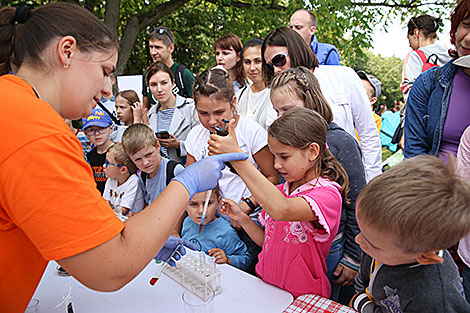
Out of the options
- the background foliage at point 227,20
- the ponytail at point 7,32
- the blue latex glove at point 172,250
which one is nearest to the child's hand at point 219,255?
the blue latex glove at point 172,250

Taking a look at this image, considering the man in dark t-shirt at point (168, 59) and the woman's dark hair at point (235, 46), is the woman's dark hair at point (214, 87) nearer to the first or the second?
the woman's dark hair at point (235, 46)

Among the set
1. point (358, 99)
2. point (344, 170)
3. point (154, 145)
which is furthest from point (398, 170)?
point (154, 145)

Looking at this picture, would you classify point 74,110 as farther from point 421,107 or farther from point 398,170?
point 421,107

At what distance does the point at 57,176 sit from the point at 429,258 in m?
1.09

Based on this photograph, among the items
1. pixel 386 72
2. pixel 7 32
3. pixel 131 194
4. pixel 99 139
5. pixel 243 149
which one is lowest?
pixel 386 72

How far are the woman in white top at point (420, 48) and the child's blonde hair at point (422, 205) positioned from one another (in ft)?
9.28

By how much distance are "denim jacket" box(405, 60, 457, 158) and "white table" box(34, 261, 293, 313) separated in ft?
4.18

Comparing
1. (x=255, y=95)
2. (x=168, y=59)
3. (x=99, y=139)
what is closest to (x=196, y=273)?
(x=255, y=95)

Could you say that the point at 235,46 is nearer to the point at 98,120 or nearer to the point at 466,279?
the point at 98,120

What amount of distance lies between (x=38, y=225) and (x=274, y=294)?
0.95 meters

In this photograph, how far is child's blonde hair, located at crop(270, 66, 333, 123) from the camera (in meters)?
1.92

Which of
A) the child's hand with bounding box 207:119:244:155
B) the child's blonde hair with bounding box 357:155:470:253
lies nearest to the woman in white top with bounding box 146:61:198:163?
the child's hand with bounding box 207:119:244:155

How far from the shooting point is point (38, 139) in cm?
83

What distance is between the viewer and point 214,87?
2.21 metres
